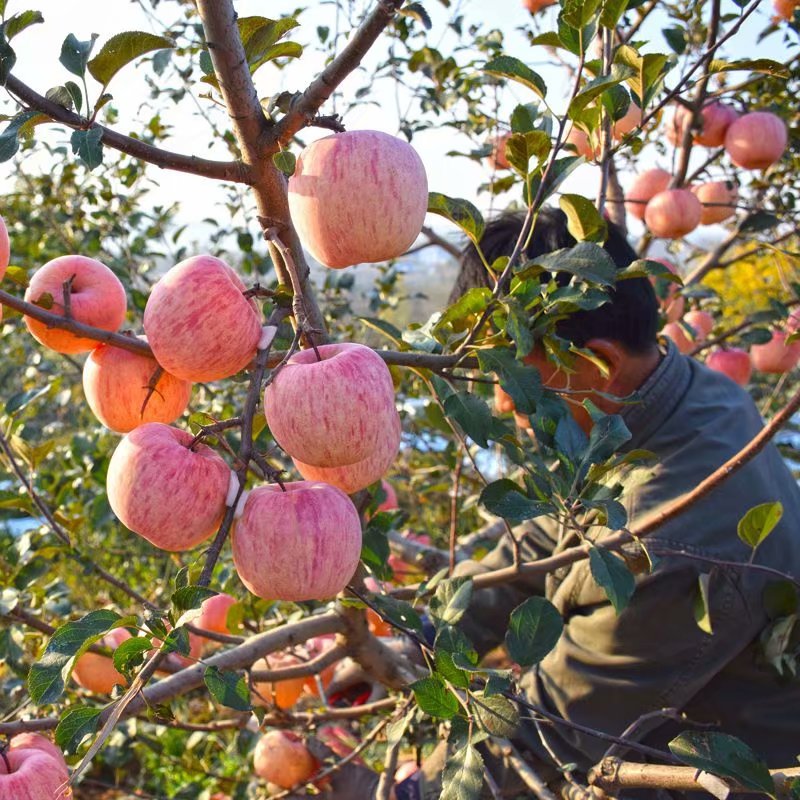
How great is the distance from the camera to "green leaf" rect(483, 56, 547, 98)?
37.4 inches

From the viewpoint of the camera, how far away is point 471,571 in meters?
1.64

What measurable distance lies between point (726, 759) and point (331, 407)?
1.69 ft

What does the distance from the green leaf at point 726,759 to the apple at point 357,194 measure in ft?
1.93

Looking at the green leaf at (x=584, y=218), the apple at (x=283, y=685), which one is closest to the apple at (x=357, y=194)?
the green leaf at (x=584, y=218)

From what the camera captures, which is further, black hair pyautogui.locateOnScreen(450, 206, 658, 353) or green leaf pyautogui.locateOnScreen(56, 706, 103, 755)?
black hair pyautogui.locateOnScreen(450, 206, 658, 353)

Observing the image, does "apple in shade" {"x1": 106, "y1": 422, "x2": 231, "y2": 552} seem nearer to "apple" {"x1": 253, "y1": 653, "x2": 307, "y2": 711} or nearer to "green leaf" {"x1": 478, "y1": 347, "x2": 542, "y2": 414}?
"green leaf" {"x1": 478, "y1": 347, "x2": 542, "y2": 414}

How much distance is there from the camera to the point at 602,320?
1.45 metres

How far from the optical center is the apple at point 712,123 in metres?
2.28

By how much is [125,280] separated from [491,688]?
1.67 m

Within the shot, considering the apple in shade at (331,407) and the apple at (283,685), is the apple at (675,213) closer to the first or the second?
the apple at (283,685)

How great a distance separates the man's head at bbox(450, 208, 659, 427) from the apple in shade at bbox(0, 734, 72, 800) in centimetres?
94

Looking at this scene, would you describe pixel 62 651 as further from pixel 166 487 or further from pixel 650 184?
pixel 650 184

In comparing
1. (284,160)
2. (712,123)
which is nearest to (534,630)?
(284,160)

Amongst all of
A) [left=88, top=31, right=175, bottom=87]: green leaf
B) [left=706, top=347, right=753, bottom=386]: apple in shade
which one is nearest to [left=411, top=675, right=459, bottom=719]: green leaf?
[left=88, top=31, right=175, bottom=87]: green leaf
